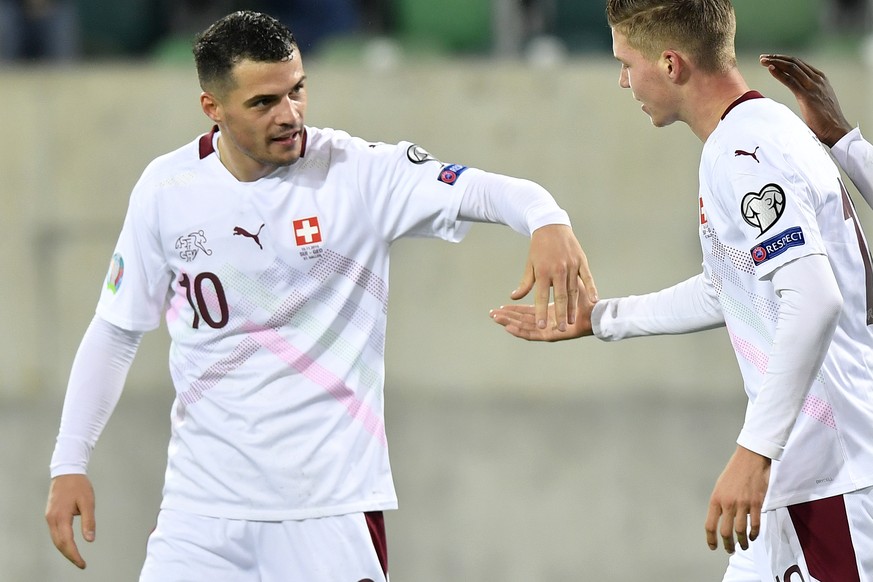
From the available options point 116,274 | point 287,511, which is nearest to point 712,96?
point 287,511

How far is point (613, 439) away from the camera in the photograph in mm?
6055

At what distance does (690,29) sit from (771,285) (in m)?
0.66

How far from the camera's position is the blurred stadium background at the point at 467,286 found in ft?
19.6

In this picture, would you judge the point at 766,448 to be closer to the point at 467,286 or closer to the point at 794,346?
the point at 794,346

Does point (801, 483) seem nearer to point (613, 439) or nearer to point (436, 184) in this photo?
point (436, 184)

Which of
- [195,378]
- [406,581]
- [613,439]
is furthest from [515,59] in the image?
[195,378]

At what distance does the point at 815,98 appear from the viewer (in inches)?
128

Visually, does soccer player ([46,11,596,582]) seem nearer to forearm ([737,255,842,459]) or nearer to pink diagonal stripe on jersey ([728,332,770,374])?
pink diagonal stripe on jersey ([728,332,770,374])

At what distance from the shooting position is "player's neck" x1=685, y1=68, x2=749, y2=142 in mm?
2830

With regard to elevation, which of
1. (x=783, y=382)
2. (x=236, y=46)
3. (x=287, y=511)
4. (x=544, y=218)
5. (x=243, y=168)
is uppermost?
(x=236, y=46)

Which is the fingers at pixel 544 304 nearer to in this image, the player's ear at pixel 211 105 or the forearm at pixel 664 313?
the forearm at pixel 664 313

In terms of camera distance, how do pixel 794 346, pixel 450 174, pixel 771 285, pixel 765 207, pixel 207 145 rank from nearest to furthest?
pixel 794 346 → pixel 765 207 → pixel 771 285 → pixel 450 174 → pixel 207 145

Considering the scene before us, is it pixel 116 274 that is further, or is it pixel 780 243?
pixel 116 274

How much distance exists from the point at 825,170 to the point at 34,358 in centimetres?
480
